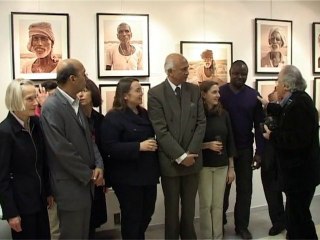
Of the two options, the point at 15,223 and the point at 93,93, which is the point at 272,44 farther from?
the point at 15,223

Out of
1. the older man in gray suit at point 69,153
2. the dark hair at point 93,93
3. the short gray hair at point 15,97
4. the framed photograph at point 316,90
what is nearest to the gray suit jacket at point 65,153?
the older man in gray suit at point 69,153

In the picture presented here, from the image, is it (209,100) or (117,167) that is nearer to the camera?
(117,167)

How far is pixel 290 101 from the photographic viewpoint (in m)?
2.89

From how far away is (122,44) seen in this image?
3832mm

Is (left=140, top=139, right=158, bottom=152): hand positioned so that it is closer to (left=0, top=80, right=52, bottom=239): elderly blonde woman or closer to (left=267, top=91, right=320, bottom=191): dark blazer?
(left=0, top=80, right=52, bottom=239): elderly blonde woman

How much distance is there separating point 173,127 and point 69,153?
879 mm

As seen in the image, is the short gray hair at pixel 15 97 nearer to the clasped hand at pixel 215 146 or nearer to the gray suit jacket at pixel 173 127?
the gray suit jacket at pixel 173 127

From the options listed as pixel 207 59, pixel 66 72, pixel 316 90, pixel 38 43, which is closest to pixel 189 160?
pixel 66 72

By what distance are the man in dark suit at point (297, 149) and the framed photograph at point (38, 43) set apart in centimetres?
199

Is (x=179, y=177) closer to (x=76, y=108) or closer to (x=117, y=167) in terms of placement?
(x=117, y=167)

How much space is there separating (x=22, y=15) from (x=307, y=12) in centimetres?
326

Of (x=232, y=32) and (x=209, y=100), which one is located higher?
(x=232, y=32)

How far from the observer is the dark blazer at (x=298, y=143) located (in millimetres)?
2846

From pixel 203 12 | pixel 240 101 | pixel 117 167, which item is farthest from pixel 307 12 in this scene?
pixel 117 167
